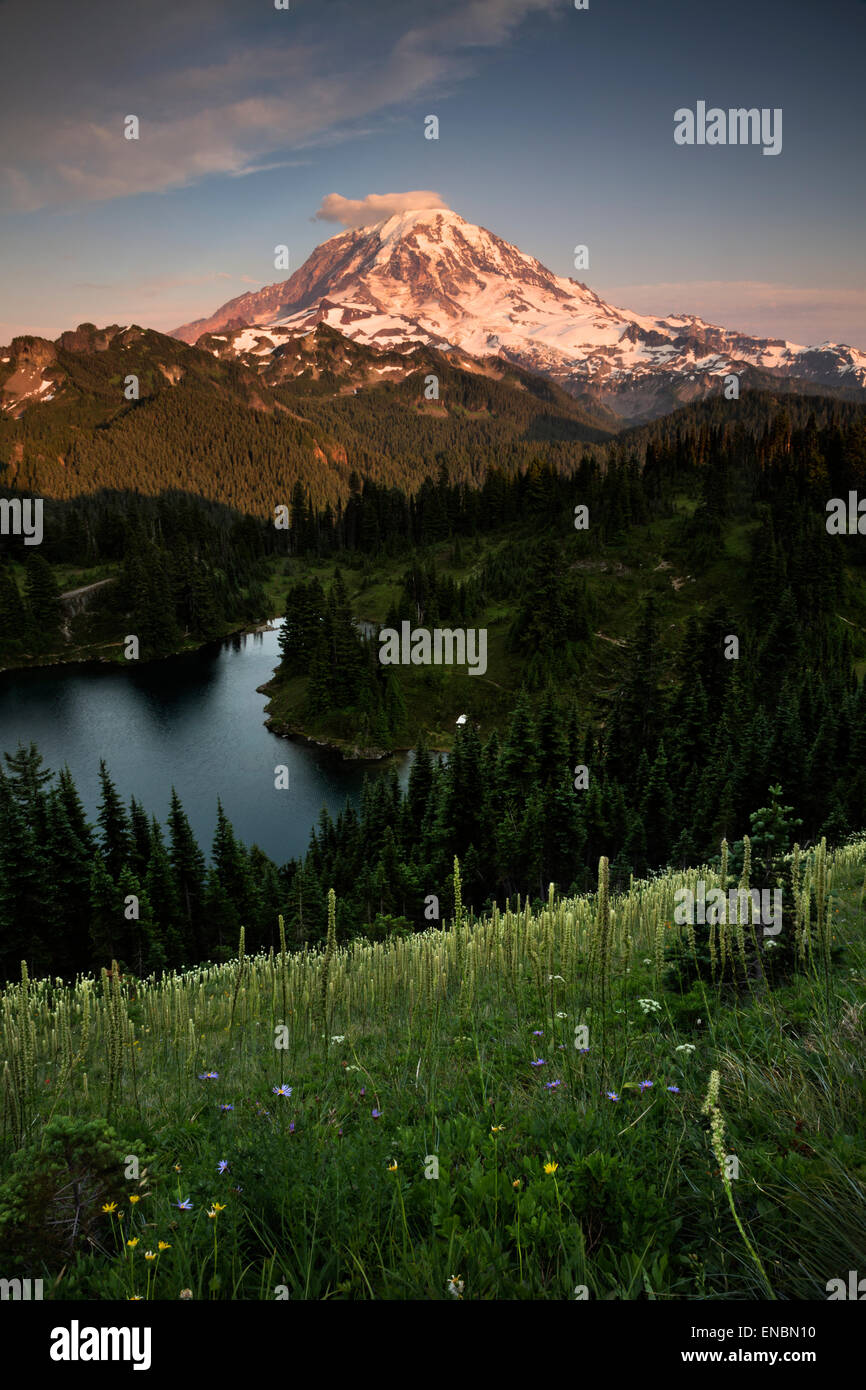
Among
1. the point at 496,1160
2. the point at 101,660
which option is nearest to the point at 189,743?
the point at 101,660

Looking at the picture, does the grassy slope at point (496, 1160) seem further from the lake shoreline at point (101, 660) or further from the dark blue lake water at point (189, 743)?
the lake shoreline at point (101, 660)

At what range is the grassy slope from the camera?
9.68ft

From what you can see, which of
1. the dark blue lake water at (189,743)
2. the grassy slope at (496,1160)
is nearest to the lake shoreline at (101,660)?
the dark blue lake water at (189,743)

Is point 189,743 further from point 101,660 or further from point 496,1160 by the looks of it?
point 496,1160

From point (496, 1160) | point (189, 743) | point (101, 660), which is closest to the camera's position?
point (496, 1160)

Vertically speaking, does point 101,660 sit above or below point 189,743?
above

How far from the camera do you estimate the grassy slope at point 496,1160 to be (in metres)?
2.95

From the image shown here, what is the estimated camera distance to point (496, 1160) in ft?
12.0

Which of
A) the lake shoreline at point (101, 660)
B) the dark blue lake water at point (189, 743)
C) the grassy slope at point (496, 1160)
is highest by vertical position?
the lake shoreline at point (101, 660)

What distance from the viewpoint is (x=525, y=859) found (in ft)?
150

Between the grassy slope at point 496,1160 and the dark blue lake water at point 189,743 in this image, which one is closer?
the grassy slope at point 496,1160

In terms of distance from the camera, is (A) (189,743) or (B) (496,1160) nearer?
(B) (496,1160)

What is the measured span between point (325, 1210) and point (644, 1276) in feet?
5.70
